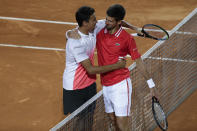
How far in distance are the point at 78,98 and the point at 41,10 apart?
8670 millimetres

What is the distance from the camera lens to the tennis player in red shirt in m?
5.22

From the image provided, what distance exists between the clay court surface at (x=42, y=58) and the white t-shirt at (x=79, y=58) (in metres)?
2.31

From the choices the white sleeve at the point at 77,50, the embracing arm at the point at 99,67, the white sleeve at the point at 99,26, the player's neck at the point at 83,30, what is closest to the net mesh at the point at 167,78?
the embracing arm at the point at 99,67

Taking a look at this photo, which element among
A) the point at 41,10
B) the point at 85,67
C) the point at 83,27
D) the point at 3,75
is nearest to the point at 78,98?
the point at 85,67

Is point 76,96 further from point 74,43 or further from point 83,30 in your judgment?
point 83,30

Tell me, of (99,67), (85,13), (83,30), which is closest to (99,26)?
(83,30)

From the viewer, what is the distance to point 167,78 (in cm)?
702

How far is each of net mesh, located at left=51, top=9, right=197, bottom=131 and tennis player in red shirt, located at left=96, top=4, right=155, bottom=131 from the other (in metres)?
0.24

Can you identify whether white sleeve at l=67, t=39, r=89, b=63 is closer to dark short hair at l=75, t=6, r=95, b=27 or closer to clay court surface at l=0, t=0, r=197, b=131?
dark short hair at l=75, t=6, r=95, b=27

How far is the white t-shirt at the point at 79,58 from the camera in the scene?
5234mm

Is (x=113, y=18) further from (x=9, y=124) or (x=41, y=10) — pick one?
(x=41, y=10)

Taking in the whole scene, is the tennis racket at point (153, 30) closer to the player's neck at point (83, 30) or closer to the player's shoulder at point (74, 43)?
the player's neck at point (83, 30)

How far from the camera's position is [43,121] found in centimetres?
777

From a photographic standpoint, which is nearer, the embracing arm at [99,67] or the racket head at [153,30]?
the embracing arm at [99,67]
